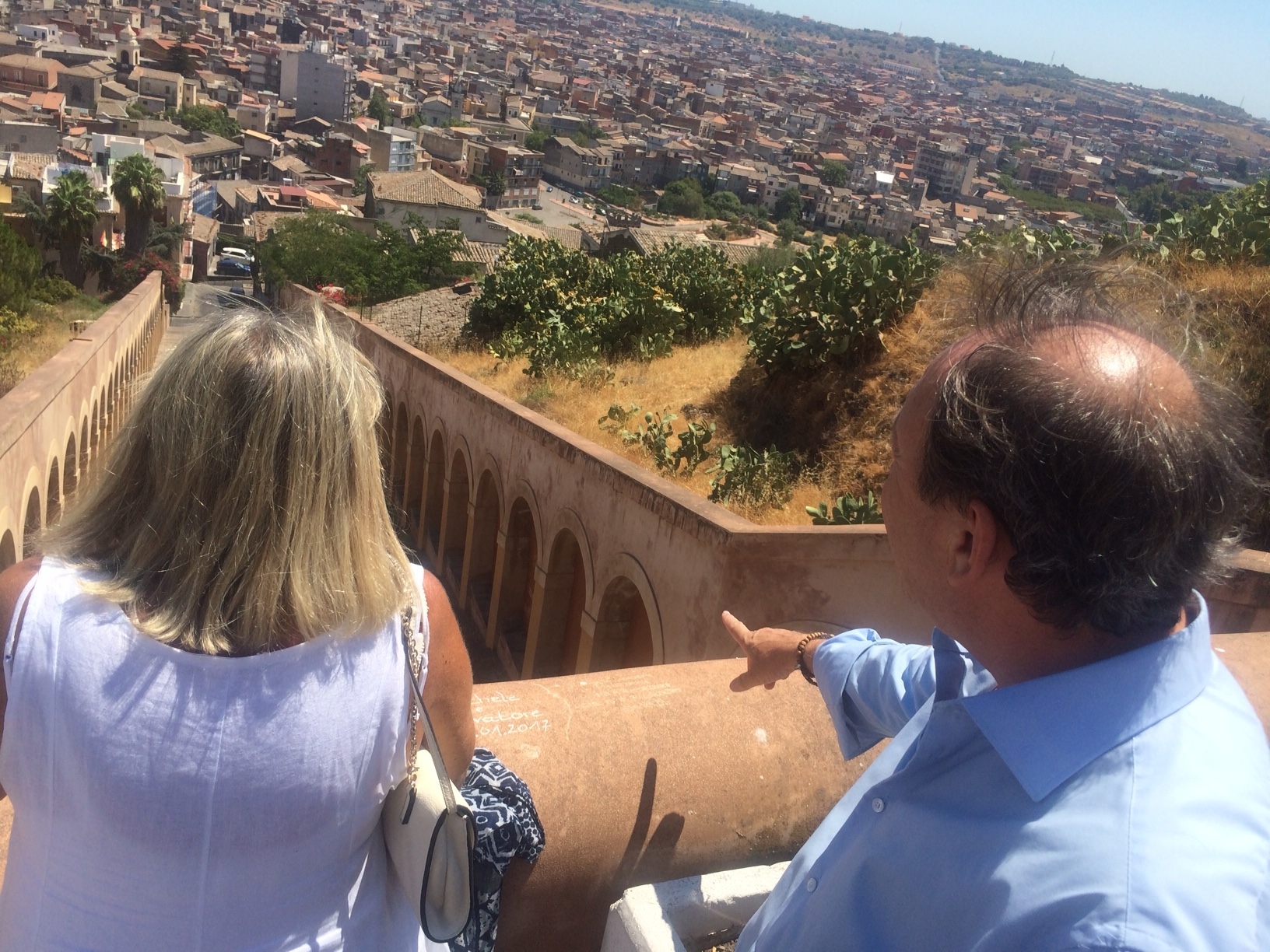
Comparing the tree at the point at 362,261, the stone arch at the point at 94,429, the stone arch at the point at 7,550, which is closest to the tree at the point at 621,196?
the tree at the point at 362,261

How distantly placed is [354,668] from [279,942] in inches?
17.3

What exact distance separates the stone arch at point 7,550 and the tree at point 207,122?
7127 cm

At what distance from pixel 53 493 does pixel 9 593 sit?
349 inches

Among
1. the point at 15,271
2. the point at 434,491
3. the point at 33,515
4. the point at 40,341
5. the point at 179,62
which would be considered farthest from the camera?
the point at 179,62

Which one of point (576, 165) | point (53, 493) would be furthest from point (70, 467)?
point (576, 165)

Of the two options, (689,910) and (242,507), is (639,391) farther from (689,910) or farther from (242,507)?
(242,507)

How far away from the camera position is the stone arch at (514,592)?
33.8 ft

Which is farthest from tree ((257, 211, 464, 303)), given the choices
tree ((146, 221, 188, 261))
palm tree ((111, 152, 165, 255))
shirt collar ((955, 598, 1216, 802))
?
shirt collar ((955, 598, 1216, 802))

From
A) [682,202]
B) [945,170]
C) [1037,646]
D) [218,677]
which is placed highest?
[945,170]

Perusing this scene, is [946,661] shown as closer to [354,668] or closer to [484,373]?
[354,668]

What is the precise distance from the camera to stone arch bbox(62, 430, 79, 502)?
31.9ft

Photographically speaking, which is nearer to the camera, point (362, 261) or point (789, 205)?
point (362, 261)

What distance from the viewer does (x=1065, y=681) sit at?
1259mm

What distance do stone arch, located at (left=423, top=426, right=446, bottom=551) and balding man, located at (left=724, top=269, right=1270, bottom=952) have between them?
35.9 feet
